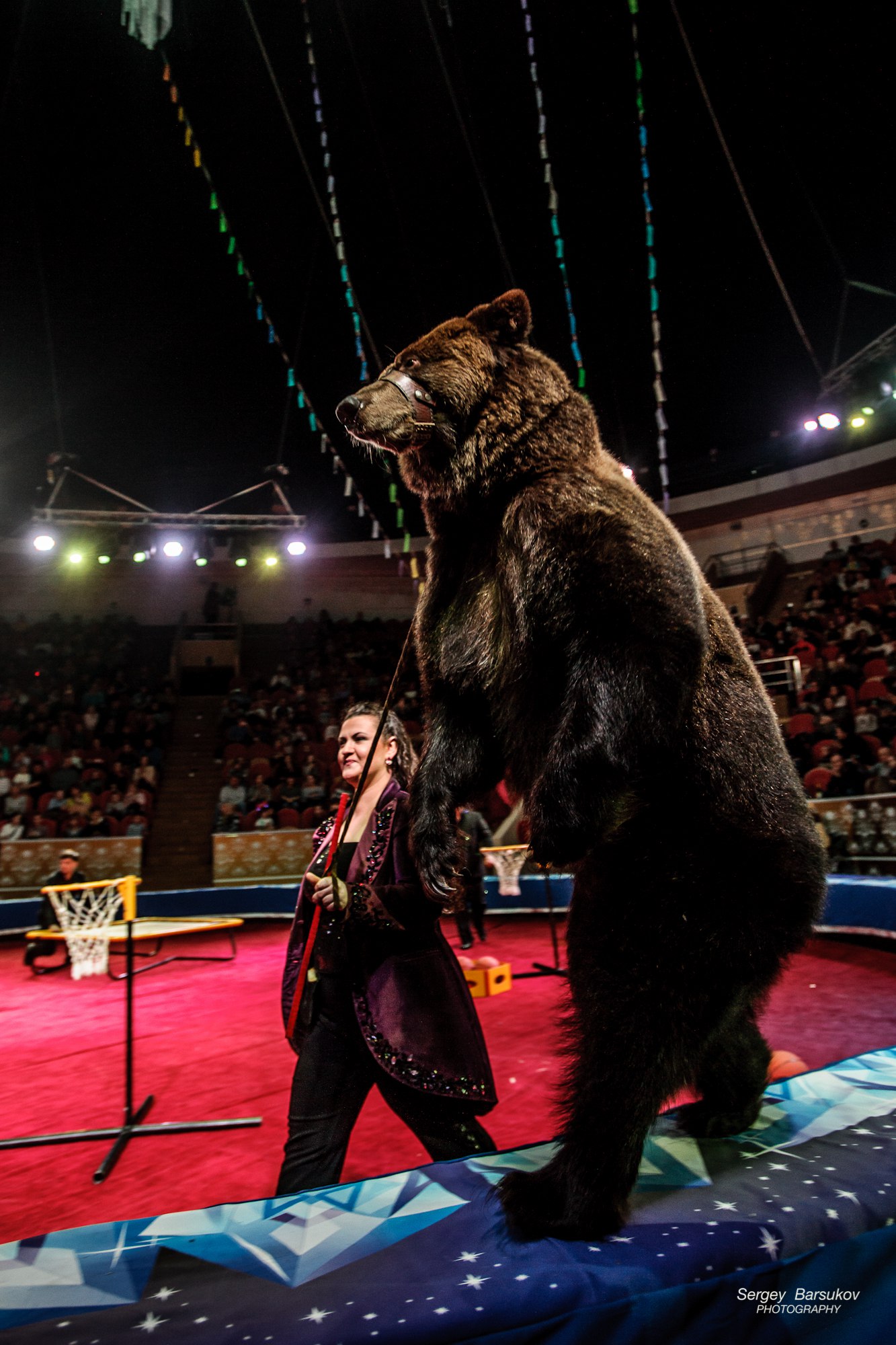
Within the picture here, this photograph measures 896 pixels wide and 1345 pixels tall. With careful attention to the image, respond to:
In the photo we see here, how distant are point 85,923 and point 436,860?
7.72 metres

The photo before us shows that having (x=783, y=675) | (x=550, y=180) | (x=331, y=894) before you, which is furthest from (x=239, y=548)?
(x=331, y=894)

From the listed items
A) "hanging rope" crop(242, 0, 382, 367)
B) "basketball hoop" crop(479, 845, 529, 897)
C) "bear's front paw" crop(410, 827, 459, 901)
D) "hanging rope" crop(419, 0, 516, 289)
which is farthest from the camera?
"basketball hoop" crop(479, 845, 529, 897)

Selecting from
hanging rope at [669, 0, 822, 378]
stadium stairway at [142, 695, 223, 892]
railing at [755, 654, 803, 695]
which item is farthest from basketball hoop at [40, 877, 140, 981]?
railing at [755, 654, 803, 695]

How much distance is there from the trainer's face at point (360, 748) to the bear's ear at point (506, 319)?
128 centimetres

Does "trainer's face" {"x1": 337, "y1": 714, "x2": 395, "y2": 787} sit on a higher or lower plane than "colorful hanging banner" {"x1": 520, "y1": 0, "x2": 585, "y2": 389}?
lower

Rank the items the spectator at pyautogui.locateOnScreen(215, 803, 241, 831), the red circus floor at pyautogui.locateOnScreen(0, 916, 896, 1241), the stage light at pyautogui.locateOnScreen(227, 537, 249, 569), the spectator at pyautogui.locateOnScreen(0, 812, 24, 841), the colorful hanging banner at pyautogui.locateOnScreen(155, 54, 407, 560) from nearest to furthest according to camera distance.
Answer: the red circus floor at pyautogui.locateOnScreen(0, 916, 896, 1241)
the colorful hanging banner at pyautogui.locateOnScreen(155, 54, 407, 560)
the spectator at pyautogui.locateOnScreen(0, 812, 24, 841)
the spectator at pyautogui.locateOnScreen(215, 803, 241, 831)
the stage light at pyautogui.locateOnScreen(227, 537, 249, 569)

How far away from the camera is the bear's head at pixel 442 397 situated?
1377mm

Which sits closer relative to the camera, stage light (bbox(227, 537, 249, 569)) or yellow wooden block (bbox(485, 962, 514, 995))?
yellow wooden block (bbox(485, 962, 514, 995))

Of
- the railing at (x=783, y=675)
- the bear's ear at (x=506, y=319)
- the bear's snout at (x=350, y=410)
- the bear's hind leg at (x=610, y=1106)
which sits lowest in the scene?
the bear's hind leg at (x=610, y=1106)

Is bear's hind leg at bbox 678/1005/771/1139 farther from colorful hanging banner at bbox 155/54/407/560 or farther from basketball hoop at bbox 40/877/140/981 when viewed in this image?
basketball hoop at bbox 40/877/140/981

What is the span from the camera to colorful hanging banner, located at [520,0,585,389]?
6785mm

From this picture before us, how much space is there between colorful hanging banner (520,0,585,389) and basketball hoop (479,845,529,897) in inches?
300

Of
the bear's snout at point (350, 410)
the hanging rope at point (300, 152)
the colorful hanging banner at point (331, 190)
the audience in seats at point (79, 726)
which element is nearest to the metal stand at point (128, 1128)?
the bear's snout at point (350, 410)

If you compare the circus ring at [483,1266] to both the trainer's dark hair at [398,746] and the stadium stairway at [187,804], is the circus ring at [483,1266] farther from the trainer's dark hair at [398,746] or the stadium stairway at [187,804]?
the stadium stairway at [187,804]
